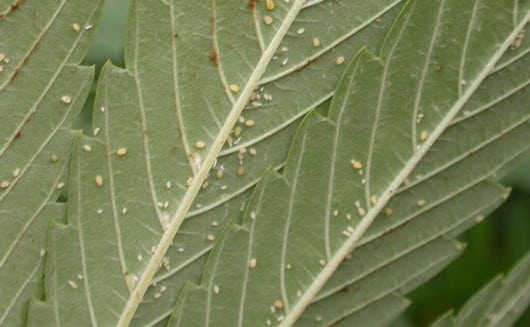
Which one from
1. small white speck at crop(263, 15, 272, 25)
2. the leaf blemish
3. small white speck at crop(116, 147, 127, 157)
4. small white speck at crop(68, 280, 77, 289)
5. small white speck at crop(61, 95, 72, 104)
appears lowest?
small white speck at crop(68, 280, 77, 289)

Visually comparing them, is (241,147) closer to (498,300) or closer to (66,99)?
(66,99)

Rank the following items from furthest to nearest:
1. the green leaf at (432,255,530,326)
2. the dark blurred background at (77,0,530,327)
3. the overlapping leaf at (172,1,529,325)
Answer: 1. the dark blurred background at (77,0,530,327)
2. the green leaf at (432,255,530,326)
3. the overlapping leaf at (172,1,529,325)

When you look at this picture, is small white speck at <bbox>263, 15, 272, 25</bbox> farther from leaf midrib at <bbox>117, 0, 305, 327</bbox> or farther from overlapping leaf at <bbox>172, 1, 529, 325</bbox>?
overlapping leaf at <bbox>172, 1, 529, 325</bbox>

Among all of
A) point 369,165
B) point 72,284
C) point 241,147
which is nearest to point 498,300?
point 369,165

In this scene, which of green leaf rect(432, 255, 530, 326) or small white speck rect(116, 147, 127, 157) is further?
green leaf rect(432, 255, 530, 326)

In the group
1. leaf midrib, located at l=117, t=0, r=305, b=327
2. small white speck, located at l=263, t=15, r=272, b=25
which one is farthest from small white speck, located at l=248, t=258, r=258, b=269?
small white speck, located at l=263, t=15, r=272, b=25

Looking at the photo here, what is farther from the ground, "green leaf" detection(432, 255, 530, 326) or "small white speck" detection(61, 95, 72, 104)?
"small white speck" detection(61, 95, 72, 104)
